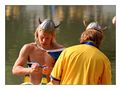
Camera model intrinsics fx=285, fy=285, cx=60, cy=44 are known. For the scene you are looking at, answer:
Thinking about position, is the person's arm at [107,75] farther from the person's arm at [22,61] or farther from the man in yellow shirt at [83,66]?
the person's arm at [22,61]

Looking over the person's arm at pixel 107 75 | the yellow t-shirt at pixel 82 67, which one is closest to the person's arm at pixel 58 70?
the yellow t-shirt at pixel 82 67

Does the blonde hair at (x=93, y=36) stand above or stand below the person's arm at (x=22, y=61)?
above

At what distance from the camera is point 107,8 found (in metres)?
1.93

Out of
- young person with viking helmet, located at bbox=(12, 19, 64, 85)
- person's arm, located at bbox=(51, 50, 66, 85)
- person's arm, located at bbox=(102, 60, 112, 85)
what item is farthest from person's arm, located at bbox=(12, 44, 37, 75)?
person's arm, located at bbox=(102, 60, 112, 85)

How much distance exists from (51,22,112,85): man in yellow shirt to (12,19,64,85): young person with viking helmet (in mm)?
92

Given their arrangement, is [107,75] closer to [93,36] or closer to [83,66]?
[83,66]

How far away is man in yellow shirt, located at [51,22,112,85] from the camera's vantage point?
5.91ft

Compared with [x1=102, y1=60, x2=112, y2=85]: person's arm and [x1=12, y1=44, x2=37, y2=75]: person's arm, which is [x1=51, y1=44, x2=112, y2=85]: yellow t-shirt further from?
[x1=12, y1=44, x2=37, y2=75]: person's arm

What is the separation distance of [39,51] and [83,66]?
31cm

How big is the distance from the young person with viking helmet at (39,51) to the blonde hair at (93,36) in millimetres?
167

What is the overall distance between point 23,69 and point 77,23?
0.47 m

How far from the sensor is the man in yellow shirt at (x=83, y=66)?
180 centimetres
